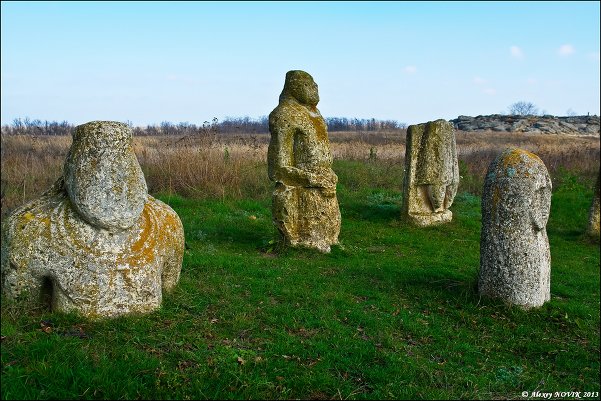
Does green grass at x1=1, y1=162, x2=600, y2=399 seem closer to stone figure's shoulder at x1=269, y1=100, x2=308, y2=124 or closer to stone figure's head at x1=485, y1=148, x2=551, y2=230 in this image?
stone figure's head at x1=485, y1=148, x2=551, y2=230

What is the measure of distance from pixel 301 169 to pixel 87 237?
506 centimetres

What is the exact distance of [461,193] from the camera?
17.2 m

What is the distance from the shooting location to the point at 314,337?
17.9 ft

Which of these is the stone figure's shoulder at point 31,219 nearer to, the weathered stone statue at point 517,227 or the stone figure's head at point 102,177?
the stone figure's head at point 102,177

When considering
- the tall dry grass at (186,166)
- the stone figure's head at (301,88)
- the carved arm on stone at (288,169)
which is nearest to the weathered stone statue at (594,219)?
the tall dry grass at (186,166)

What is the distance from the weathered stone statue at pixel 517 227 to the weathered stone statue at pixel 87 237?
4.31 metres

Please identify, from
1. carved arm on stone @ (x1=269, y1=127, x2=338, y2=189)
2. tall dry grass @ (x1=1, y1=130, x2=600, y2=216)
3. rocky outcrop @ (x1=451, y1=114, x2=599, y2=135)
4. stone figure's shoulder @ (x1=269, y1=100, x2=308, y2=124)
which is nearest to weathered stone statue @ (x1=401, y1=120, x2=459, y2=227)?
carved arm on stone @ (x1=269, y1=127, x2=338, y2=189)

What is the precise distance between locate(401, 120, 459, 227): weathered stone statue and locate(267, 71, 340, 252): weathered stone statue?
3.59 metres

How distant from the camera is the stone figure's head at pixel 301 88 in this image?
984 centimetres

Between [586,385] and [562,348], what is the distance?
2.70 feet

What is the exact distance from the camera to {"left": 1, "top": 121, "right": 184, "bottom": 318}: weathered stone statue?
496 cm

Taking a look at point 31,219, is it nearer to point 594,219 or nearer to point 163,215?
point 163,215

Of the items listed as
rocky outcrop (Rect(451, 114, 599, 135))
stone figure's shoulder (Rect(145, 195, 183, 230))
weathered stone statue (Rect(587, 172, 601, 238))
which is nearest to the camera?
stone figure's shoulder (Rect(145, 195, 183, 230))

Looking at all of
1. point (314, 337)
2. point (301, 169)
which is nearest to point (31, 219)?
point (314, 337)
